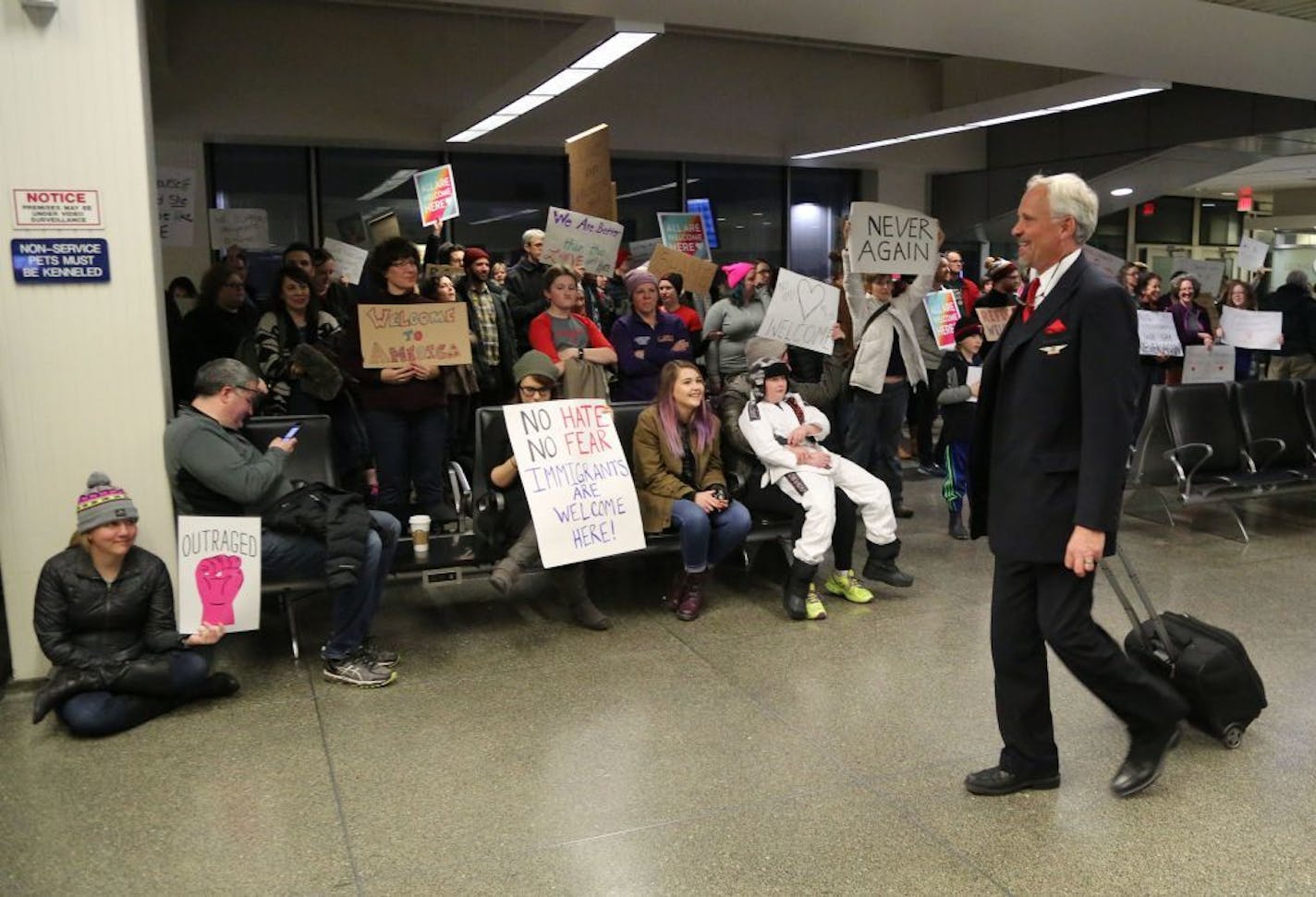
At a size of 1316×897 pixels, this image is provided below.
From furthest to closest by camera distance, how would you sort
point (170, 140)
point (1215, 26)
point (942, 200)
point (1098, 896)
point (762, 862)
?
point (942, 200), point (170, 140), point (1215, 26), point (762, 862), point (1098, 896)

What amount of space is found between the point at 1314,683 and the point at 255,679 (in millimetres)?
4083

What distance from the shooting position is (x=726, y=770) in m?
3.39

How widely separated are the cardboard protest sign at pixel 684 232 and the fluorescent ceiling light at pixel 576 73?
166cm

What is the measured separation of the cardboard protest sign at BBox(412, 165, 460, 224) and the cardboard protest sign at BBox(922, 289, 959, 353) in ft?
11.7

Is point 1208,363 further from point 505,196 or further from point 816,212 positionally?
point 505,196

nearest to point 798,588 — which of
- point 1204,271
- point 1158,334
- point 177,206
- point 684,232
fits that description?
point 1158,334

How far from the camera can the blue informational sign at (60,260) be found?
3928 mm

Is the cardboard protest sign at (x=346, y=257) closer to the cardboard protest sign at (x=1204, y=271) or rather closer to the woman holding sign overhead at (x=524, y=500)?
the woman holding sign overhead at (x=524, y=500)

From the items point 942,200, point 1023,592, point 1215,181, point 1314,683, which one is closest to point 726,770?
point 1023,592

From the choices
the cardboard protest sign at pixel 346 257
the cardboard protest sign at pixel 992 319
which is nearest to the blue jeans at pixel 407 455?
the cardboard protest sign at pixel 346 257

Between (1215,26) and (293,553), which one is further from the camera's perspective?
(1215,26)

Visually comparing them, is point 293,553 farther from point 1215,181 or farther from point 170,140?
point 1215,181

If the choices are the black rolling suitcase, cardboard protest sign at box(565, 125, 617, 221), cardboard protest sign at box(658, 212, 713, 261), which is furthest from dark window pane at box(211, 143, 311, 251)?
the black rolling suitcase

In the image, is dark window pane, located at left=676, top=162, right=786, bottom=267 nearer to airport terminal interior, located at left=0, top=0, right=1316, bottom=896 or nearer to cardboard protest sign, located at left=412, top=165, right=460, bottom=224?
airport terminal interior, located at left=0, top=0, right=1316, bottom=896
